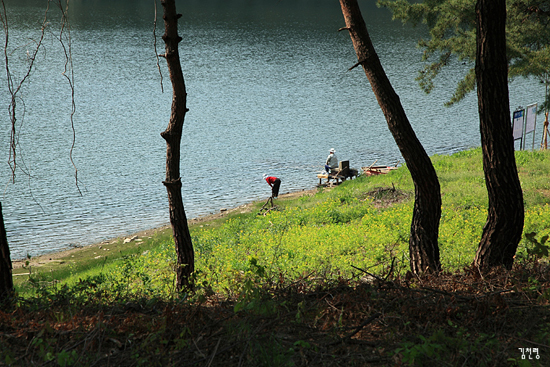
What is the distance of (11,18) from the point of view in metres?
56.9

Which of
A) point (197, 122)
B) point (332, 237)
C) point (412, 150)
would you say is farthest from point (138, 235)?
point (197, 122)

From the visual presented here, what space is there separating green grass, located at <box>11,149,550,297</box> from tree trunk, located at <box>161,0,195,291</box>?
33 cm

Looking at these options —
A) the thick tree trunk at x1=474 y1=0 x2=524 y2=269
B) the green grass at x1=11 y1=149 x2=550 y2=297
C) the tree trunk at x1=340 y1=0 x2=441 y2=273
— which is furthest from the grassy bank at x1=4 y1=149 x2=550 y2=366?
the green grass at x1=11 y1=149 x2=550 y2=297

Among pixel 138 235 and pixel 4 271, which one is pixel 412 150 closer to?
pixel 4 271

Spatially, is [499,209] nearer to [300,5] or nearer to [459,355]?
[459,355]

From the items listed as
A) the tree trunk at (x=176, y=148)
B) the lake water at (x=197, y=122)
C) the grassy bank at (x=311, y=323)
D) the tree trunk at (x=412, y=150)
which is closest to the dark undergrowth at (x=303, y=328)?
the grassy bank at (x=311, y=323)

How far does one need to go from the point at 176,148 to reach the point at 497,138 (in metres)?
4.63

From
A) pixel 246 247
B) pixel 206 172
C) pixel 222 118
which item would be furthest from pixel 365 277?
pixel 222 118

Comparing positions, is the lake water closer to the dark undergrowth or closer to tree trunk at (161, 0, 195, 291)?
tree trunk at (161, 0, 195, 291)

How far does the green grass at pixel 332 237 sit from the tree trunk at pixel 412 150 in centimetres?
53

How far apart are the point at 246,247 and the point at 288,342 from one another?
25.7ft

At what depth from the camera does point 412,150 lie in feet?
20.3

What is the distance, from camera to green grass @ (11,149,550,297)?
848cm

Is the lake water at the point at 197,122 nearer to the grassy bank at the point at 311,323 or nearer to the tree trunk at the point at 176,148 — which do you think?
the tree trunk at the point at 176,148
